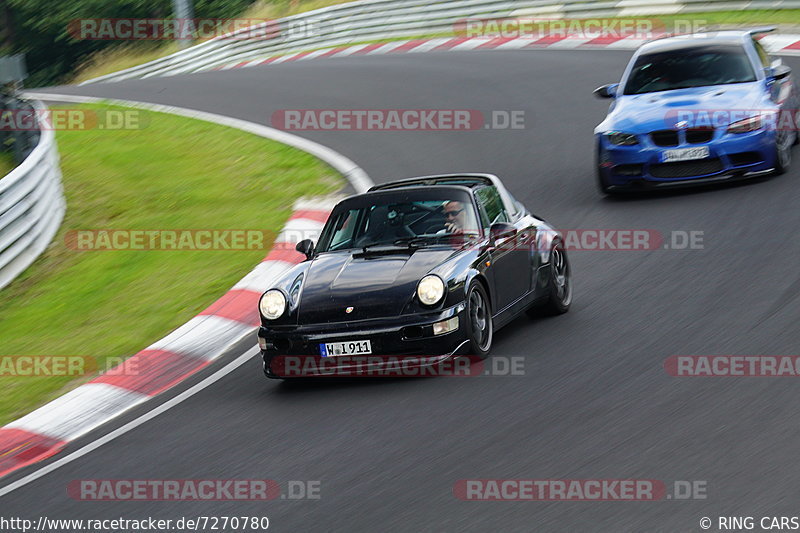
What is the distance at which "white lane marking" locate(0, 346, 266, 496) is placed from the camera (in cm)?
731

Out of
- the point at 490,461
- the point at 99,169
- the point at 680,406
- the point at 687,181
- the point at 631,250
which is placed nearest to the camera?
the point at 490,461

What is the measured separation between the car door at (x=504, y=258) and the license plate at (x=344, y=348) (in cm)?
110

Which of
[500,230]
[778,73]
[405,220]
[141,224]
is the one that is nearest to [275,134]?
[141,224]

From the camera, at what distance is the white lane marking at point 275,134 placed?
14727mm

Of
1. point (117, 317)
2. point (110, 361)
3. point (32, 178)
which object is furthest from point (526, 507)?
point (32, 178)

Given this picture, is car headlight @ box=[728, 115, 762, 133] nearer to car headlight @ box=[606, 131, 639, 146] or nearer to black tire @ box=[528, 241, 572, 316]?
car headlight @ box=[606, 131, 639, 146]

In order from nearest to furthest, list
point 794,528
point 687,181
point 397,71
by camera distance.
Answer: point 794,528, point 687,181, point 397,71

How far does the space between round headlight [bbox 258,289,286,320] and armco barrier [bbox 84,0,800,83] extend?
54.8 ft

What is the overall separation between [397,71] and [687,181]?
1068cm

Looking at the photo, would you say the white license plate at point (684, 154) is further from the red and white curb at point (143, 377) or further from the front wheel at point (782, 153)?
the red and white curb at point (143, 377)

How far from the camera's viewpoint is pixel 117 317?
35.8 ft

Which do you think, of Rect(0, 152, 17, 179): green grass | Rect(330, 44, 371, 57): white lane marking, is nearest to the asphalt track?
Rect(0, 152, 17, 179): green grass

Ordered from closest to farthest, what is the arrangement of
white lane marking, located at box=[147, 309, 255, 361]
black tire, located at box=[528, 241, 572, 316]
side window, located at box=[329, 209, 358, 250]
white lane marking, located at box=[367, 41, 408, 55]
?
side window, located at box=[329, 209, 358, 250]
black tire, located at box=[528, 241, 572, 316]
white lane marking, located at box=[147, 309, 255, 361]
white lane marking, located at box=[367, 41, 408, 55]

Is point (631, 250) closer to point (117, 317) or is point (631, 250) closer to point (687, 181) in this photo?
point (687, 181)
